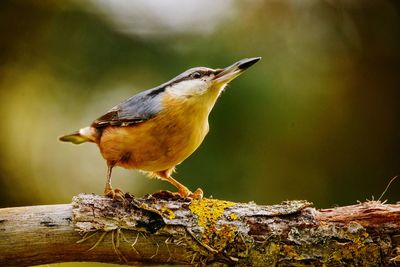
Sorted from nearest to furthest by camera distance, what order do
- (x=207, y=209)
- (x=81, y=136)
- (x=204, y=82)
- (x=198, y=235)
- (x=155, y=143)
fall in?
(x=198, y=235) → (x=207, y=209) → (x=155, y=143) → (x=204, y=82) → (x=81, y=136)

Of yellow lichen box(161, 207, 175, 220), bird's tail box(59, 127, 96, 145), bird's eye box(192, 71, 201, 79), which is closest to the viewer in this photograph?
yellow lichen box(161, 207, 175, 220)

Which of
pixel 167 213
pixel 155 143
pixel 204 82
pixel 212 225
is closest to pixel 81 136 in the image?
pixel 155 143

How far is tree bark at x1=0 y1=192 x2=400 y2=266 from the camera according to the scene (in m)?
2.52

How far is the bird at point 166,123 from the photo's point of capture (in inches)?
127

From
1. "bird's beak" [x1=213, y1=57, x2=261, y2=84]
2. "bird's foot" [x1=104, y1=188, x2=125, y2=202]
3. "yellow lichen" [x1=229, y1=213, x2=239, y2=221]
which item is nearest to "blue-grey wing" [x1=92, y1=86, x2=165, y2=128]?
"bird's beak" [x1=213, y1=57, x2=261, y2=84]

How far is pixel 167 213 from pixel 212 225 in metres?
0.21

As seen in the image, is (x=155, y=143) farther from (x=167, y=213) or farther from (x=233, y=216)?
(x=233, y=216)

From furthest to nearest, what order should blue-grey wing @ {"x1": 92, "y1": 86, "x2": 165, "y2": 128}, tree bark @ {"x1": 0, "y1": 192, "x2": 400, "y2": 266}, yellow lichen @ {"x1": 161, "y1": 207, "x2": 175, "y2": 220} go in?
1. blue-grey wing @ {"x1": 92, "y1": 86, "x2": 165, "y2": 128}
2. yellow lichen @ {"x1": 161, "y1": 207, "x2": 175, "y2": 220}
3. tree bark @ {"x1": 0, "y1": 192, "x2": 400, "y2": 266}

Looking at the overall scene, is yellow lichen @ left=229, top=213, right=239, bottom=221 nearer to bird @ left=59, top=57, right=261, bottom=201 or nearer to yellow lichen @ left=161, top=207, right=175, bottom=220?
yellow lichen @ left=161, top=207, right=175, bottom=220

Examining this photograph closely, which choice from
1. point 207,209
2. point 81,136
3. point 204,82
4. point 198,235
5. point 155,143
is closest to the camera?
point 198,235

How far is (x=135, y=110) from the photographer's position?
3414 millimetres

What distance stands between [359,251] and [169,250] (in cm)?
82

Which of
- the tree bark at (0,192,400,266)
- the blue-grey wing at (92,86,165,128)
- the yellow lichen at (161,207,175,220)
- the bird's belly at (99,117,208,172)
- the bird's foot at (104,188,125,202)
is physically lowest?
the tree bark at (0,192,400,266)

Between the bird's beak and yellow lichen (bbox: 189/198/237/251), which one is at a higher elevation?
the bird's beak
